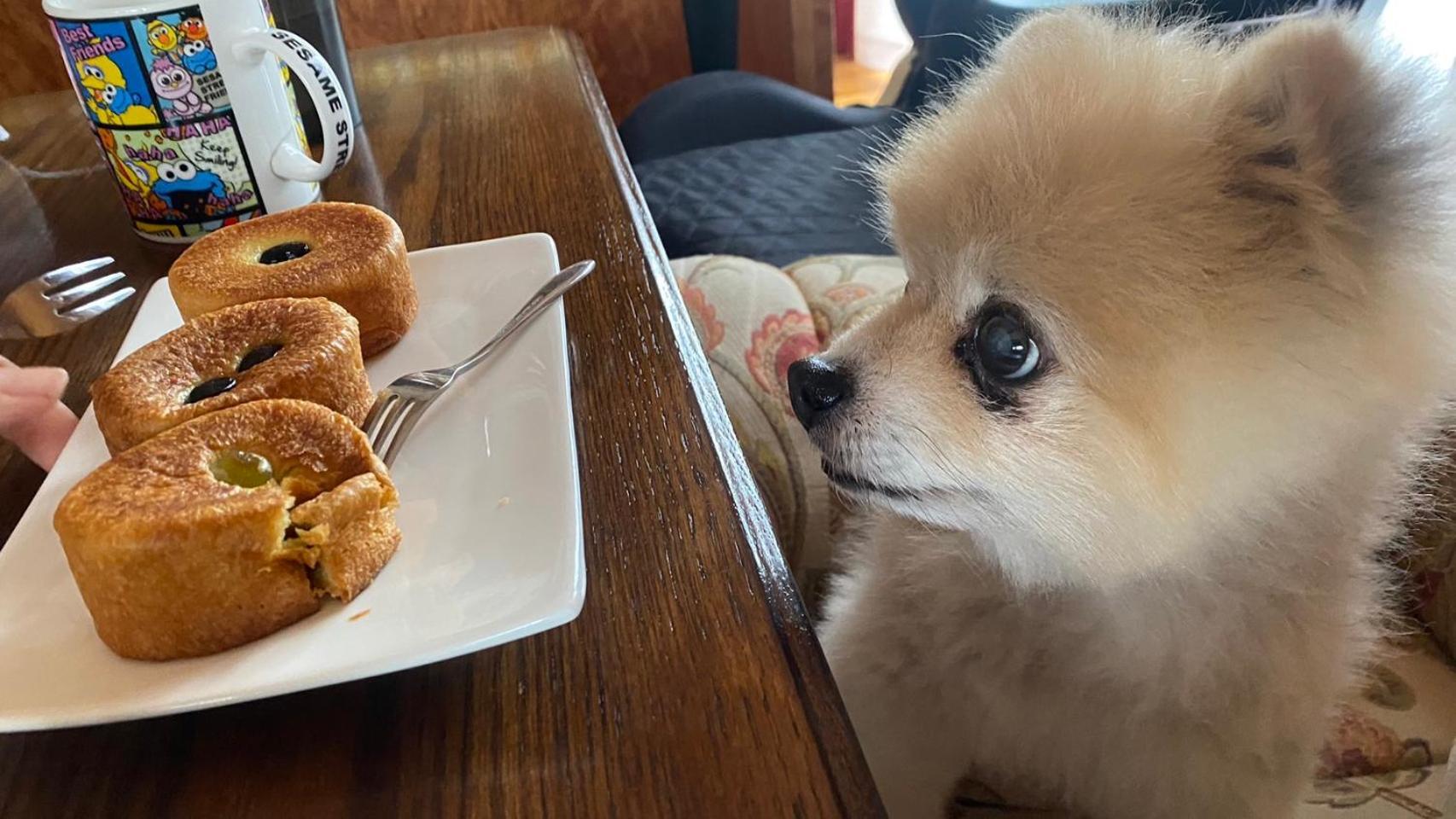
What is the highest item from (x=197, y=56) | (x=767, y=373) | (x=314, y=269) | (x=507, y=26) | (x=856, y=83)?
(x=197, y=56)

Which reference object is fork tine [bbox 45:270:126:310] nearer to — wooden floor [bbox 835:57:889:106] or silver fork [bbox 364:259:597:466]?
silver fork [bbox 364:259:597:466]

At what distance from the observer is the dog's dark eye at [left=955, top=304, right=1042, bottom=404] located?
0.53 meters

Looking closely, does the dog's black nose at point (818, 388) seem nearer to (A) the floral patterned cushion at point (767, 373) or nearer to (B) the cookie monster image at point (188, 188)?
(A) the floral patterned cushion at point (767, 373)

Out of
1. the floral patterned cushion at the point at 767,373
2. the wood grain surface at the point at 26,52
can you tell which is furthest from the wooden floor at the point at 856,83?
the floral patterned cushion at the point at 767,373

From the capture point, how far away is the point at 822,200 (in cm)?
132

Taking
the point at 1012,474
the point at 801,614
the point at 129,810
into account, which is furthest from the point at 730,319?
the point at 129,810

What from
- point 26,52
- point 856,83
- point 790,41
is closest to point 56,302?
point 26,52

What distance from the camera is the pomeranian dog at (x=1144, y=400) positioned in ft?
1.59

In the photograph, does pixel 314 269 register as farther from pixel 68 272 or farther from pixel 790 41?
pixel 790 41

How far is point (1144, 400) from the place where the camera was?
1.69 feet

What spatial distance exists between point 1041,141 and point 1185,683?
0.33 m

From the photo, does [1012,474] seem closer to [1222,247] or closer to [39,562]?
[1222,247]

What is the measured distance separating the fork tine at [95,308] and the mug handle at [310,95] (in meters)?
0.14

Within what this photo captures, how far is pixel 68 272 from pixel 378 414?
38 cm
